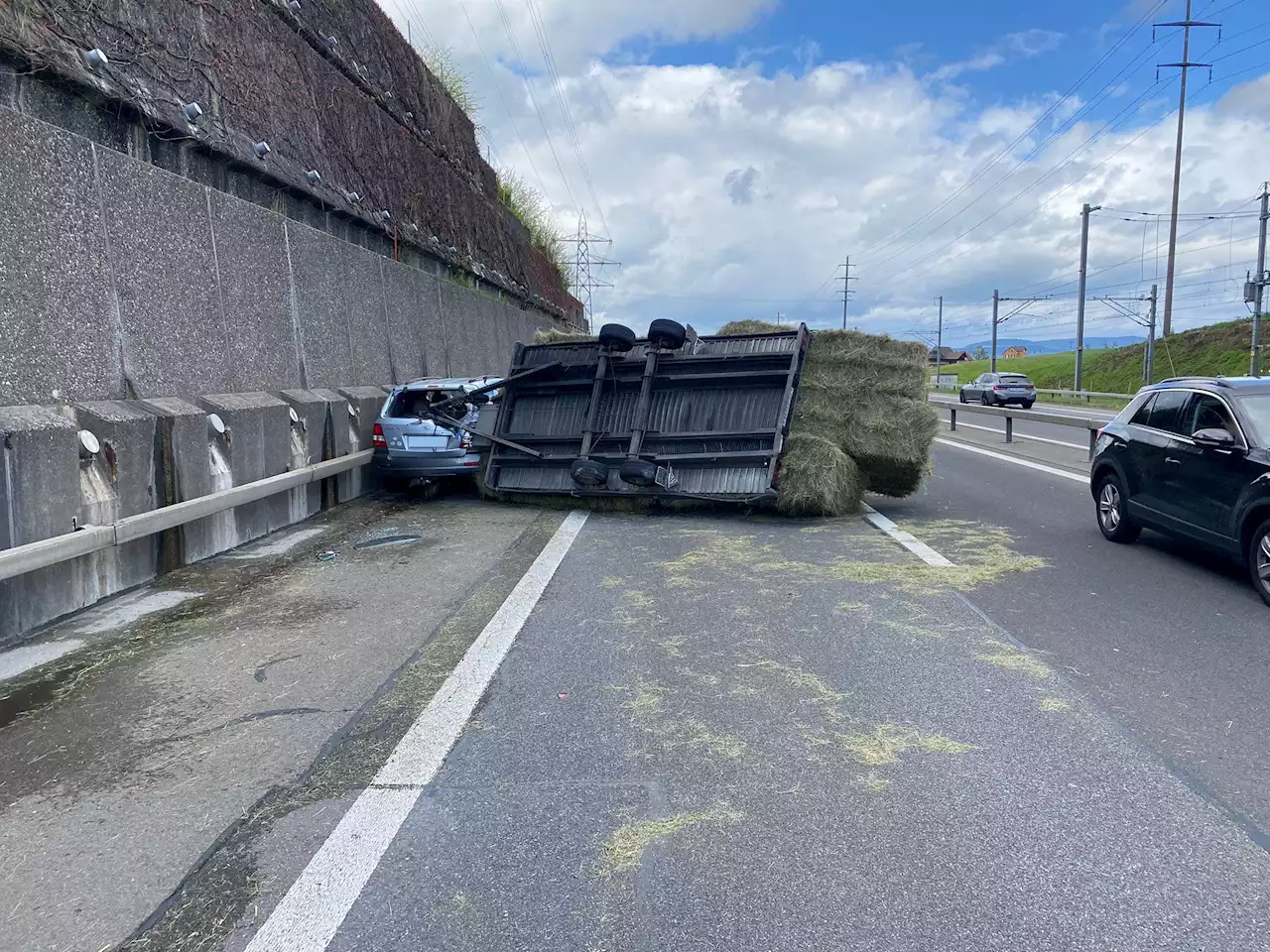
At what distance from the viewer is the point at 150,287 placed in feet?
30.1

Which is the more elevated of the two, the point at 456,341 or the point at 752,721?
the point at 456,341

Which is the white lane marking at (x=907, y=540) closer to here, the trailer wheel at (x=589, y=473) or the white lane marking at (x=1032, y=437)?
the trailer wheel at (x=589, y=473)

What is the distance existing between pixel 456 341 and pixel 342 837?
20330 millimetres

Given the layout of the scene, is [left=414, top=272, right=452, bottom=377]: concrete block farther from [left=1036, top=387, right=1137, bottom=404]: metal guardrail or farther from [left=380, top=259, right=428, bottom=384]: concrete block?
[left=1036, top=387, right=1137, bottom=404]: metal guardrail

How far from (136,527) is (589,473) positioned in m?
5.39

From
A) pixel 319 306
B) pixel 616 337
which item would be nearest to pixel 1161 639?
pixel 616 337

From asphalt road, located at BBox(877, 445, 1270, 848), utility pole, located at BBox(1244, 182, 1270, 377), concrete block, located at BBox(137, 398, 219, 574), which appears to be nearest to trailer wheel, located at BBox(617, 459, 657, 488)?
asphalt road, located at BBox(877, 445, 1270, 848)

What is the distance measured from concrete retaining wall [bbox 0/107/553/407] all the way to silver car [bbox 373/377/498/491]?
1404mm

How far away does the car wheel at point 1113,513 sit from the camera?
9695 mm

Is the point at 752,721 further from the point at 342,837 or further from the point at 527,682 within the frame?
the point at 342,837

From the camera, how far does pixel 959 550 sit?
31.2 feet

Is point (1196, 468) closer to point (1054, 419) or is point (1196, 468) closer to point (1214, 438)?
point (1214, 438)

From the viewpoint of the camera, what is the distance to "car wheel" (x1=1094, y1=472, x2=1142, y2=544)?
9.70 m

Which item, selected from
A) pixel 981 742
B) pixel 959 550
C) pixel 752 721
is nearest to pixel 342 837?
pixel 752 721
